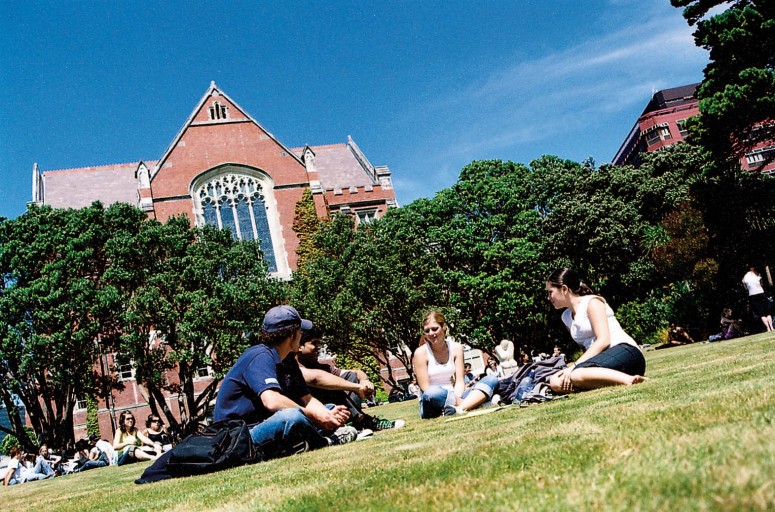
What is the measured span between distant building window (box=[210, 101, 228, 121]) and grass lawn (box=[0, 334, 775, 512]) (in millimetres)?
36254

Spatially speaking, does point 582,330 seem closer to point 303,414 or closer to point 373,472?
point 303,414

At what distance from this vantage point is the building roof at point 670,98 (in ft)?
230

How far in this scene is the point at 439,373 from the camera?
850 centimetres

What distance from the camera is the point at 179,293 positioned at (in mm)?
24484

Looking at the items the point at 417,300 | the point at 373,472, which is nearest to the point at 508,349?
the point at 417,300

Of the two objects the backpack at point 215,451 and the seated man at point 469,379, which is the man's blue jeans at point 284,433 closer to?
the backpack at point 215,451

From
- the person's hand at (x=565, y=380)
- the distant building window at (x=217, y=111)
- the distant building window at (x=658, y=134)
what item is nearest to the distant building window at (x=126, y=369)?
the distant building window at (x=217, y=111)

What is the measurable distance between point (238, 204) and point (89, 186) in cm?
1168

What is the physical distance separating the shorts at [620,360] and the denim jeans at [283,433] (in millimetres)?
2899

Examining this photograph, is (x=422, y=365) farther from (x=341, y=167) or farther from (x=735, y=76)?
(x=341, y=167)

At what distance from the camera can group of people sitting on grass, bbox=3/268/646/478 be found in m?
5.93

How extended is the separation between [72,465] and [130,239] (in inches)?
403

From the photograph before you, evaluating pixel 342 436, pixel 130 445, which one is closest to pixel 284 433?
pixel 342 436

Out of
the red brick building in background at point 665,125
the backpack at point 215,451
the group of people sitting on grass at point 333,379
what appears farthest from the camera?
the red brick building in background at point 665,125
